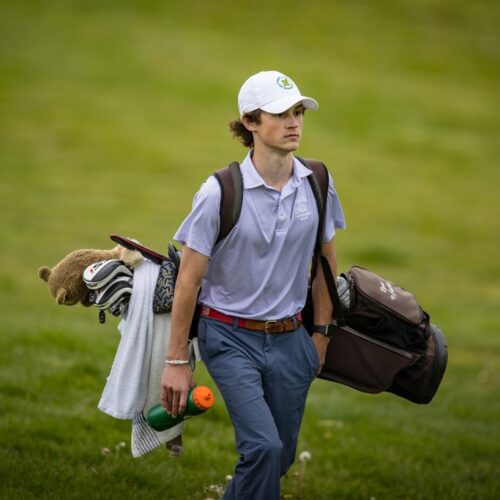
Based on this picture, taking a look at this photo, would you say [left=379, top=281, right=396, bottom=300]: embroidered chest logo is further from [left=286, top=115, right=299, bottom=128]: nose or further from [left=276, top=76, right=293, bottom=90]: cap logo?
[left=276, top=76, right=293, bottom=90]: cap logo

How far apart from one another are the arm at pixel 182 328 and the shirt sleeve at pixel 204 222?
5 cm

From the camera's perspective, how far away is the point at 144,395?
18.5ft

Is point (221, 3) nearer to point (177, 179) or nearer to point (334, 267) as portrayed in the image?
point (177, 179)

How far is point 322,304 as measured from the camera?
5934 millimetres

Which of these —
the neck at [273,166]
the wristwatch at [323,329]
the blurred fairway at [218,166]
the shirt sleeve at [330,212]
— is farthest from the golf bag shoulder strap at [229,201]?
the blurred fairway at [218,166]

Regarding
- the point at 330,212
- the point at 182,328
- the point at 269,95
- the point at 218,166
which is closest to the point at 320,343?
the point at 330,212

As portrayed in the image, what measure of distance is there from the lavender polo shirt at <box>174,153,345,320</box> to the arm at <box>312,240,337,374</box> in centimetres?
31

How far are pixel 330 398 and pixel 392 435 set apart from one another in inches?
57.6

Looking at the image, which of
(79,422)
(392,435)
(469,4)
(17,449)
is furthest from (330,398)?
(469,4)

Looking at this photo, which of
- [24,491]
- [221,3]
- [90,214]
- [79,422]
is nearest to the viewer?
[24,491]

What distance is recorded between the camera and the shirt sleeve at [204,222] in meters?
5.25

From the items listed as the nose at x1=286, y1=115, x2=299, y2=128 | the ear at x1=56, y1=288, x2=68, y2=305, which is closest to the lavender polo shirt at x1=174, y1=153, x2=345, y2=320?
the nose at x1=286, y1=115, x2=299, y2=128

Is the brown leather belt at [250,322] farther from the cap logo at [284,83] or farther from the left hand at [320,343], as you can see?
the cap logo at [284,83]

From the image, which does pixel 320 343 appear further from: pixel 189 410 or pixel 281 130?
pixel 281 130
